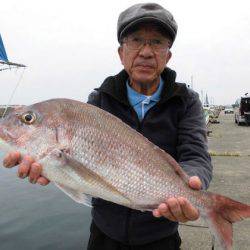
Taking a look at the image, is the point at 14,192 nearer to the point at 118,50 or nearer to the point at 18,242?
the point at 18,242

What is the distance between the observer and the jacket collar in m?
3.03

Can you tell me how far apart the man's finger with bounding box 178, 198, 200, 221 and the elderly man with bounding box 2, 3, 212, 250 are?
1.20ft

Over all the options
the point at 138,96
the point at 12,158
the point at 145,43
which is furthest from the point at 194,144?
the point at 12,158

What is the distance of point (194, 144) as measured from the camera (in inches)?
114

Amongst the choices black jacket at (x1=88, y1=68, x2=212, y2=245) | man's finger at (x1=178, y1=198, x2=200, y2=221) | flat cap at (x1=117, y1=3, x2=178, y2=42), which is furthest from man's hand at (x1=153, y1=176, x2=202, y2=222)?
flat cap at (x1=117, y1=3, x2=178, y2=42)

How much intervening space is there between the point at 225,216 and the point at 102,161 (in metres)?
0.84

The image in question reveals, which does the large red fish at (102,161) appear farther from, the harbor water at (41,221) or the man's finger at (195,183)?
the harbor water at (41,221)

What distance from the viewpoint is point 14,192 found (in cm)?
1111

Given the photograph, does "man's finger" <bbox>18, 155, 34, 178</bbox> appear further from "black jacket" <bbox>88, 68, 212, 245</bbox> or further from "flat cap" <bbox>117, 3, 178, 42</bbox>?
"flat cap" <bbox>117, 3, 178, 42</bbox>

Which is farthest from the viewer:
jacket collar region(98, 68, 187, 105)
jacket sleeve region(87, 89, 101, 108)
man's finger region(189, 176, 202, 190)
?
jacket sleeve region(87, 89, 101, 108)

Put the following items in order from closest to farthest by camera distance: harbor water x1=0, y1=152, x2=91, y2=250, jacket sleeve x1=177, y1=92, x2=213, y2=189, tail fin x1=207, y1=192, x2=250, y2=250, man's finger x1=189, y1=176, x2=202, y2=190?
1. tail fin x1=207, y1=192, x2=250, y2=250
2. man's finger x1=189, y1=176, x2=202, y2=190
3. jacket sleeve x1=177, y1=92, x2=213, y2=189
4. harbor water x1=0, y1=152, x2=91, y2=250

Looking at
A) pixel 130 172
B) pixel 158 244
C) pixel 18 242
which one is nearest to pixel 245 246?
pixel 158 244

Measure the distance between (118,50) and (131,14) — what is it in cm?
36

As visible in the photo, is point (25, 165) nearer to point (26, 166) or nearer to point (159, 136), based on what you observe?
point (26, 166)
